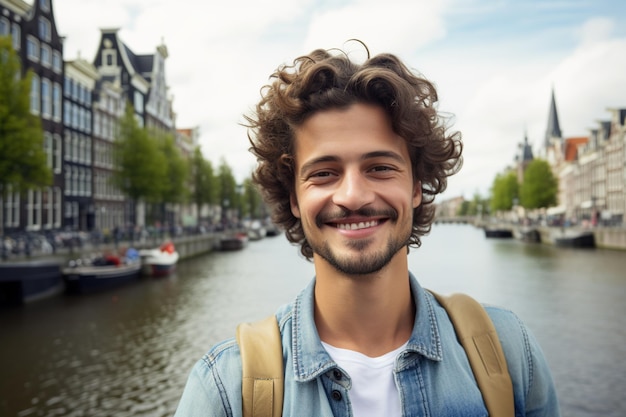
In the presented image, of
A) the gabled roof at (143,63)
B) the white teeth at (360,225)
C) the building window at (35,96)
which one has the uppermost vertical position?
the gabled roof at (143,63)

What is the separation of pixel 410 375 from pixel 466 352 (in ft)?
0.60

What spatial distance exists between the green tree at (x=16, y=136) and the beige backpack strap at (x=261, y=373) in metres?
23.1

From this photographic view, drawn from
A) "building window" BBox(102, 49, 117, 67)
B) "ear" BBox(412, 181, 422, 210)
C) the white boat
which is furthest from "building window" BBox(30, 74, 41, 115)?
"ear" BBox(412, 181, 422, 210)

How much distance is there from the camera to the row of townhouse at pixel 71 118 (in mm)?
30438

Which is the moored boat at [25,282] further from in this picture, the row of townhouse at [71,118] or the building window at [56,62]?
the building window at [56,62]

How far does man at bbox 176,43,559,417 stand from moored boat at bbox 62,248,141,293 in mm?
22950

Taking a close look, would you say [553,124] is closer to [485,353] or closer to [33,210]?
[33,210]

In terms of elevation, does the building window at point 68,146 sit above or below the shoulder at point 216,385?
above

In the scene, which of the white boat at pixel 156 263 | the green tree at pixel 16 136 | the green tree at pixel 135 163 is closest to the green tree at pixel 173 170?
the green tree at pixel 135 163

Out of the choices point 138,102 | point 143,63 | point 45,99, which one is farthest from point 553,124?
point 45,99

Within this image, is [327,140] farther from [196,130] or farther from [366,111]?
[196,130]

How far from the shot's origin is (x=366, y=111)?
76.6 inches

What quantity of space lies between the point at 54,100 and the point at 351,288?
35640mm

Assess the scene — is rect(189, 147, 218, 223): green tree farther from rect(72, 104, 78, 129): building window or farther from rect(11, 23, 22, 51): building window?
rect(11, 23, 22, 51): building window
